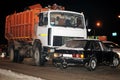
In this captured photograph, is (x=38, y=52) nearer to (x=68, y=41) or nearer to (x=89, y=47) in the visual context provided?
(x=68, y=41)

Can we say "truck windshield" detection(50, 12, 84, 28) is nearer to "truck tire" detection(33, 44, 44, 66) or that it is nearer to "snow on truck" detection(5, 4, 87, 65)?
"snow on truck" detection(5, 4, 87, 65)

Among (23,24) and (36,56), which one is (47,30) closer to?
(36,56)

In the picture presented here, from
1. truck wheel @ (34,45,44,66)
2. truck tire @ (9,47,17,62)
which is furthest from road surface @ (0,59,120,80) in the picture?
truck tire @ (9,47,17,62)

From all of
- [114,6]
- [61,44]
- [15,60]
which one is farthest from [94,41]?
[114,6]

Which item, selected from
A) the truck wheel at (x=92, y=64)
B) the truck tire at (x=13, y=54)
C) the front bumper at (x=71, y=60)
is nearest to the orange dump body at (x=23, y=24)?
the truck tire at (x=13, y=54)

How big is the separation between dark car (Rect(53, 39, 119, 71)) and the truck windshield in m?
1.60

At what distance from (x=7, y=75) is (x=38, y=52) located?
5550mm

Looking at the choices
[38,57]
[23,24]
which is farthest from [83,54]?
[23,24]

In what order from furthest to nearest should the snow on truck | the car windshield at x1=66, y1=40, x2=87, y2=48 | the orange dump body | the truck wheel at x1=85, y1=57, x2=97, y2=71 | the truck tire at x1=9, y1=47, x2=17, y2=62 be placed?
1. the truck tire at x1=9, y1=47, x2=17, y2=62
2. the orange dump body
3. the snow on truck
4. the car windshield at x1=66, y1=40, x2=87, y2=48
5. the truck wheel at x1=85, y1=57, x2=97, y2=71

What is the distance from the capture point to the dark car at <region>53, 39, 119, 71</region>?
16.5m

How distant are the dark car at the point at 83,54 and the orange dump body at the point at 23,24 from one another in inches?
137

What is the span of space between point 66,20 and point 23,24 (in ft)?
12.2

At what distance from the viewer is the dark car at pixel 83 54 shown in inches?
648

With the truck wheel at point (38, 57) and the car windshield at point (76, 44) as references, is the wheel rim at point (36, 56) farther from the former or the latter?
the car windshield at point (76, 44)
